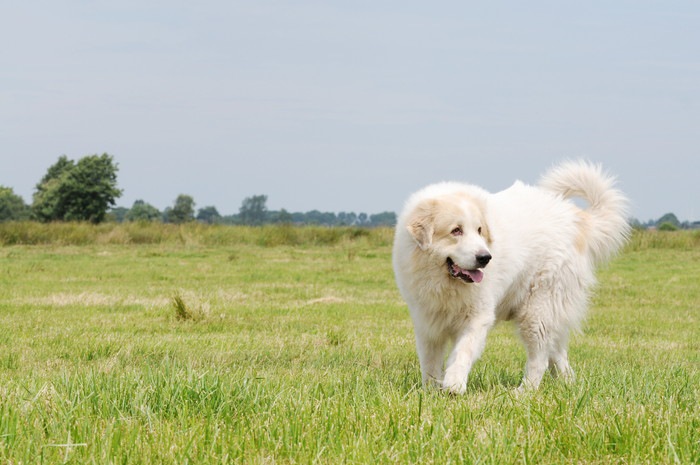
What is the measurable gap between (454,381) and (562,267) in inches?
64.4

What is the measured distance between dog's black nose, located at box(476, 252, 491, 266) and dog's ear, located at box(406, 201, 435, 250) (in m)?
0.37

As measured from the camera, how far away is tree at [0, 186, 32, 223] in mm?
93250

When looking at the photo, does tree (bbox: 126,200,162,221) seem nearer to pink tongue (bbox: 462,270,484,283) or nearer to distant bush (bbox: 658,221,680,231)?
distant bush (bbox: 658,221,680,231)

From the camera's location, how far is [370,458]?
3070 millimetres

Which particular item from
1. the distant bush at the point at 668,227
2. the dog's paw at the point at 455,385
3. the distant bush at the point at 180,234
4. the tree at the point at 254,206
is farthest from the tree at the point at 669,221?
the tree at the point at 254,206

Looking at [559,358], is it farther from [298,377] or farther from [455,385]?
[298,377]

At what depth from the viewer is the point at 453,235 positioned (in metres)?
5.37

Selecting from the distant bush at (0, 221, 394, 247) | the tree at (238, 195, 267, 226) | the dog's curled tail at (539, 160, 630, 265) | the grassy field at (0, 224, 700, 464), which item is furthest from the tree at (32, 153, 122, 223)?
the tree at (238, 195, 267, 226)

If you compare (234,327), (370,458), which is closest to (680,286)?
(234,327)

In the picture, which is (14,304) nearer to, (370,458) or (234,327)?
(234,327)

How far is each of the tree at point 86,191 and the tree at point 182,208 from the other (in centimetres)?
4383

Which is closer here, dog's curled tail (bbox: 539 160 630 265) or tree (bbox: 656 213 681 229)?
dog's curled tail (bbox: 539 160 630 265)

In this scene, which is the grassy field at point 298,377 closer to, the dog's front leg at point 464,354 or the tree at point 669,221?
the dog's front leg at point 464,354

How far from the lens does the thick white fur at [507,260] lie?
5.41 metres
